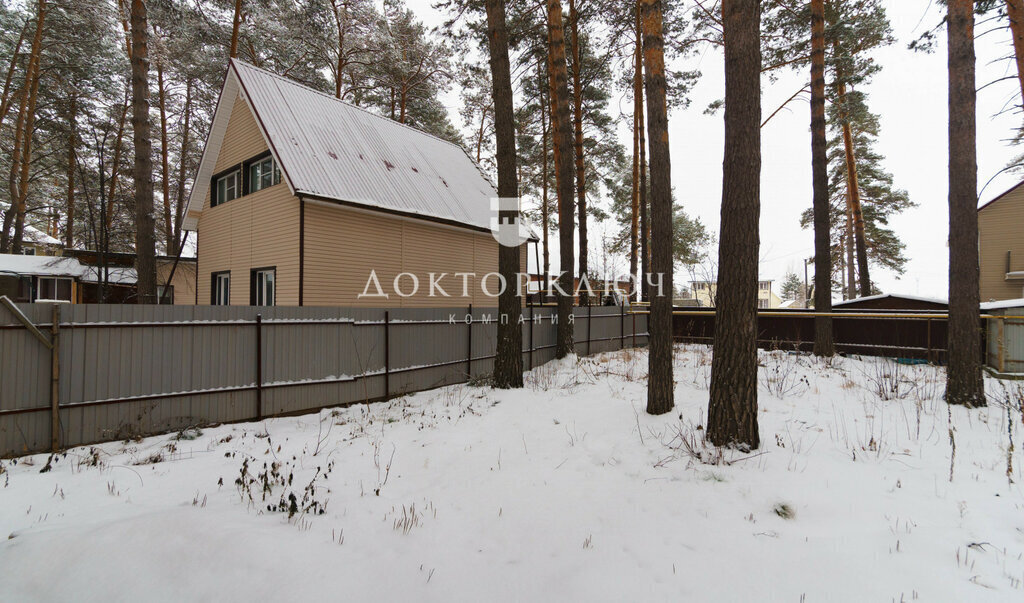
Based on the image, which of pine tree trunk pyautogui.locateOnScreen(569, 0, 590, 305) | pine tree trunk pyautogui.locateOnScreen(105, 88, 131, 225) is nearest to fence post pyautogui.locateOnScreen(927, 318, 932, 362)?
pine tree trunk pyautogui.locateOnScreen(569, 0, 590, 305)

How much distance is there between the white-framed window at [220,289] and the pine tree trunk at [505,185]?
9.12m

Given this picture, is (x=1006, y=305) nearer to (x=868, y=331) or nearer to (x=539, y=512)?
(x=868, y=331)

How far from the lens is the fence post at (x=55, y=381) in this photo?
14.2 feet

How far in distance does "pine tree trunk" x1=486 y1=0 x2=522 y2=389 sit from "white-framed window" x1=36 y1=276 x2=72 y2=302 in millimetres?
24500

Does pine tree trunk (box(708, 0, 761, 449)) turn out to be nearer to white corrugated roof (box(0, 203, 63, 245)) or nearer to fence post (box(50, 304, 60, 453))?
fence post (box(50, 304, 60, 453))

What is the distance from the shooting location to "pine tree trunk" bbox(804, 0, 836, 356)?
9625mm

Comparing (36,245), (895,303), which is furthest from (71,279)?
(895,303)

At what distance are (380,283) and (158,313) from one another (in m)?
6.01

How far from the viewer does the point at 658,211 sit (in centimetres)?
571

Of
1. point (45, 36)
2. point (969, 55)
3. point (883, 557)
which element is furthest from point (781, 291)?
point (45, 36)

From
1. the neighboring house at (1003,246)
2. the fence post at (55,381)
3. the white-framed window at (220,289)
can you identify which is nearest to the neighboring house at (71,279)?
the white-framed window at (220,289)

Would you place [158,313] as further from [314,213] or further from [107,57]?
[107,57]

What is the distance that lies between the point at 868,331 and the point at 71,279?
32.3m

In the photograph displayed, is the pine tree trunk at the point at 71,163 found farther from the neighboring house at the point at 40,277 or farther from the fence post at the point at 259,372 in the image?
the fence post at the point at 259,372
